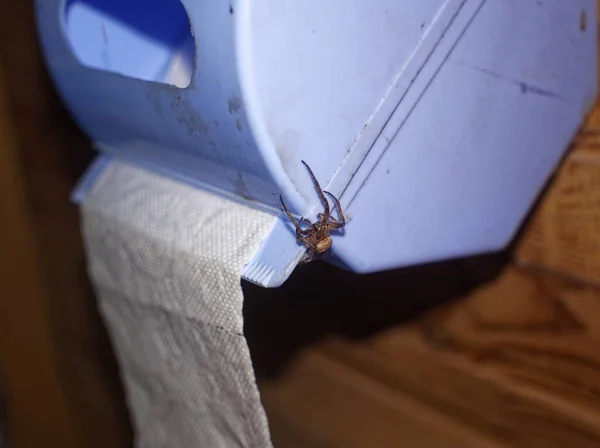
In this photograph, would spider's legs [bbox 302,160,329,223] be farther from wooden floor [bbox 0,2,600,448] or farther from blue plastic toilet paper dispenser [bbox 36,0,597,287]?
wooden floor [bbox 0,2,600,448]

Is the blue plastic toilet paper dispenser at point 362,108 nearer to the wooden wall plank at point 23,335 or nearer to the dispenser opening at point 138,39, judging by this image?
the dispenser opening at point 138,39

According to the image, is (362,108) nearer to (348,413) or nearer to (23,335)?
(348,413)

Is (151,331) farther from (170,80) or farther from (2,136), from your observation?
(2,136)

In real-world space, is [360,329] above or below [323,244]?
below

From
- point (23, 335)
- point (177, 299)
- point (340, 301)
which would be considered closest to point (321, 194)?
point (177, 299)

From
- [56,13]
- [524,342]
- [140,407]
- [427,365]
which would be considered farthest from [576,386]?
[56,13]

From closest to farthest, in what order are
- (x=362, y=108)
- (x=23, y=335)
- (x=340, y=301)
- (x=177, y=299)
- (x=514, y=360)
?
(x=362, y=108) < (x=177, y=299) < (x=514, y=360) < (x=340, y=301) < (x=23, y=335)
